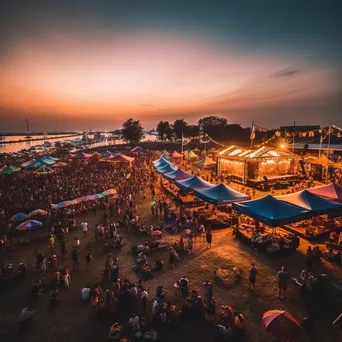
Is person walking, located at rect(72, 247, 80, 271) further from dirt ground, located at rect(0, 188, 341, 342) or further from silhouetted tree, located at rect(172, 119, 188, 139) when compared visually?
silhouetted tree, located at rect(172, 119, 188, 139)

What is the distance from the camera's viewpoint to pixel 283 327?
5215 mm

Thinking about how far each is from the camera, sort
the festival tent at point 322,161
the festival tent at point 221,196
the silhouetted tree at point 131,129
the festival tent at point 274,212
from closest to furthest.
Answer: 1. the festival tent at point 274,212
2. the festival tent at point 221,196
3. the festival tent at point 322,161
4. the silhouetted tree at point 131,129

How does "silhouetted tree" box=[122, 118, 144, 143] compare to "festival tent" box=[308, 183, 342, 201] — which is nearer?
"festival tent" box=[308, 183, 342, 201]

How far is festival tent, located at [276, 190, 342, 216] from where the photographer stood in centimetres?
1172

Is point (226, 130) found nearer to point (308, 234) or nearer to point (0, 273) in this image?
point (308, 234)

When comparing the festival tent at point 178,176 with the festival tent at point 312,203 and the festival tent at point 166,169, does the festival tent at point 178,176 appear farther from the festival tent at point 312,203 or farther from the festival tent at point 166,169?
the festival tent at point 312,203

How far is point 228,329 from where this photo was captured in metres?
6.12

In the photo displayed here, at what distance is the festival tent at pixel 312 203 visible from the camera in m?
11.7

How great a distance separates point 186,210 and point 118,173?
17.1 metres

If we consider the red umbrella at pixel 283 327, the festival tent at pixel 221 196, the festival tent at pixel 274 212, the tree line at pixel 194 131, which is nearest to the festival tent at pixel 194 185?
the festival tent at pixel 221 196

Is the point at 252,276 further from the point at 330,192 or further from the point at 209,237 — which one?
the point at 330,192

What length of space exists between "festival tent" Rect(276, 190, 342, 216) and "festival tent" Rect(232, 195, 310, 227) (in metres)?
0.51

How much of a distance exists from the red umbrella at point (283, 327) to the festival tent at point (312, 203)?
7729mm

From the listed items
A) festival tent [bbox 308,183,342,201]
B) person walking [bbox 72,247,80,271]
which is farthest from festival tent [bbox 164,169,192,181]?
person walking [bbox 72,247,80,271]
